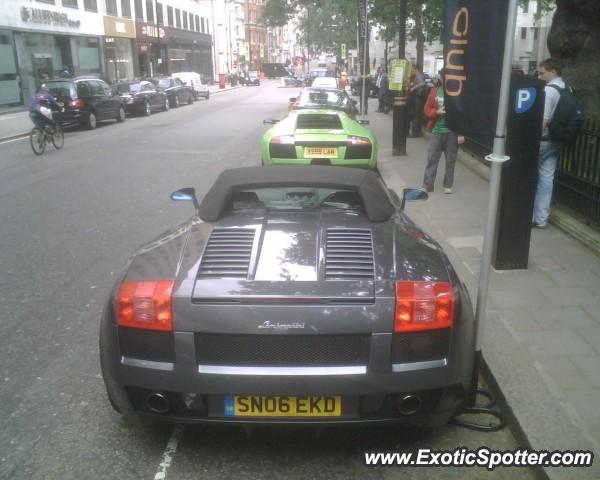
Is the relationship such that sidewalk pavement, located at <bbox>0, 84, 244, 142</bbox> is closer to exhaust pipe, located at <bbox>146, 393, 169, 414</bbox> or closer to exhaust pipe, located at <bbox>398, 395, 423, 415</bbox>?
exhaust pipe, located at <bbox>146, 393, 169, 414</bbox>

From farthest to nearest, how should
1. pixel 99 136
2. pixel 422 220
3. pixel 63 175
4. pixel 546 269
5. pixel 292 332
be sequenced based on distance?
1. pixel 99 136
2. pixel 63 175
3. pixel 422 220
4. pixel 546 269
5. pixel 292 332

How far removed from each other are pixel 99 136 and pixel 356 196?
1715 centimetres

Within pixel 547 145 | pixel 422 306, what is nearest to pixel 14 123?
pixel 547 145

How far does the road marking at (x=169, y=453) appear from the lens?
3059mm

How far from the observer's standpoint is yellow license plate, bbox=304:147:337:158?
9.15 m

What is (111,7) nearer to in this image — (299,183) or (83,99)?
(83,99)

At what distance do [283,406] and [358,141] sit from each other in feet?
22.6

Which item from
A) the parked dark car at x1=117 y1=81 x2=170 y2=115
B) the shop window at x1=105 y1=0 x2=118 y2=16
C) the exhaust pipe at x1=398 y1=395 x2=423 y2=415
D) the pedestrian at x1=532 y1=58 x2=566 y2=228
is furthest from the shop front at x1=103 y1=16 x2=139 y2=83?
the exhaust pipe at x1=398 y1=395 x2=423 y2=415

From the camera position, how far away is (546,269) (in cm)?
587

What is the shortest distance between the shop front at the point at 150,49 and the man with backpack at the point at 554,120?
42602 millimetres

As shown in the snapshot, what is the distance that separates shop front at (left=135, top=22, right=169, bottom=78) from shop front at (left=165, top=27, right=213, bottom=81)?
2068mm

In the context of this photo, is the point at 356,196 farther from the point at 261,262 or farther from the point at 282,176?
the point at 261,262

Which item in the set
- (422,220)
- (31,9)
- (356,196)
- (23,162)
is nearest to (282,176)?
(356,196)

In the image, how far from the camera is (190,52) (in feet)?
212
